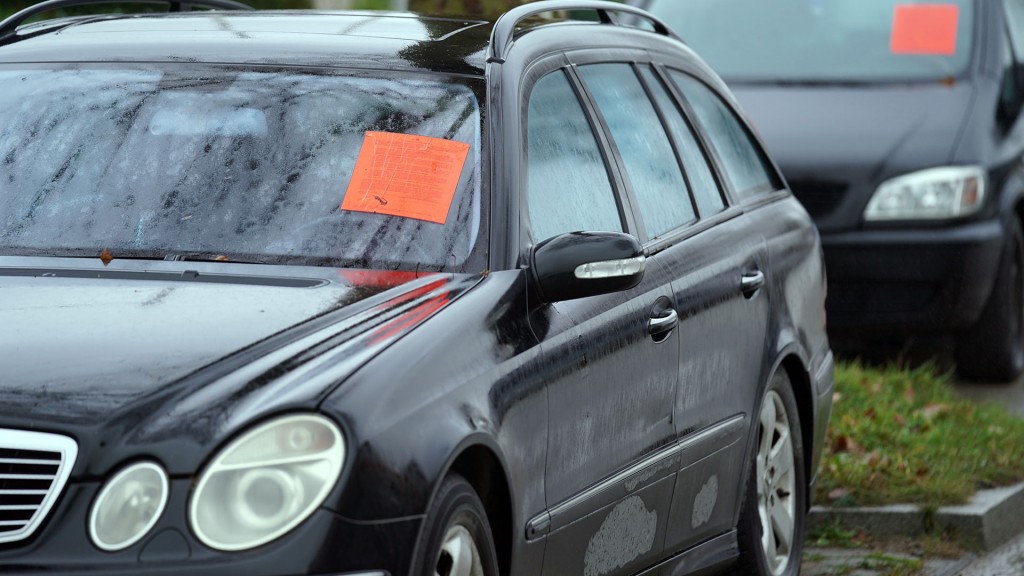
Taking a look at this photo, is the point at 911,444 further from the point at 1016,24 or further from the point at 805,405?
the point at 1016,24

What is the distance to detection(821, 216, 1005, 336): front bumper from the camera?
8.98 meters

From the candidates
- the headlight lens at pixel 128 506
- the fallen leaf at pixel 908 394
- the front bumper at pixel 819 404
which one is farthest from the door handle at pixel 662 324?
the fallen leaf at pixel 908 394

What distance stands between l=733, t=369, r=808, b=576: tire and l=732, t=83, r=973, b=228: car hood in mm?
3381

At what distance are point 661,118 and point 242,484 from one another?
2.52 m

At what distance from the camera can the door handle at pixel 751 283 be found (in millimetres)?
5445

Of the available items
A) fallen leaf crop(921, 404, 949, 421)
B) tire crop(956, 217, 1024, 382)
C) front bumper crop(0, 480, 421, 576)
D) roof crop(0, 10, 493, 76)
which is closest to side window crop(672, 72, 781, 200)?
roof crop(0, 10, 493, 76)

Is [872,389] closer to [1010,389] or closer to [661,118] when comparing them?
[1010,389]

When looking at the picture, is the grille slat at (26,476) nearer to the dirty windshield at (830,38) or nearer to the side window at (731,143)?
the side window at (731,143)

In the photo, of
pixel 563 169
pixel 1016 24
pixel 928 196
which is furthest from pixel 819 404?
pixel 1016 24

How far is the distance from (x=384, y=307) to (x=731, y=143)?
8.14ft

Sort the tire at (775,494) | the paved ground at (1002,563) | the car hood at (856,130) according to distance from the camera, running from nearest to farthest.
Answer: the tire at (775,494)
the paved ground at (1002,563)
the car hood at (856,130)

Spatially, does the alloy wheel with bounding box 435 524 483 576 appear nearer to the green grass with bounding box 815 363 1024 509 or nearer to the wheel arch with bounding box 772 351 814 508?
the wheel arch with bounding box 772 351 814 508

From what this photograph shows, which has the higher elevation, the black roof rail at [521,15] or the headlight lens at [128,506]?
the black roof rail at [521,15]

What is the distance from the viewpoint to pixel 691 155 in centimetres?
560
